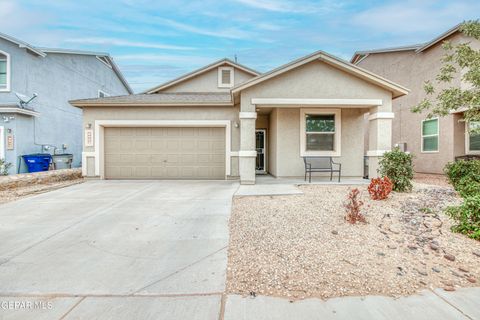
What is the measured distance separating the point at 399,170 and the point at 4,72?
55.4 ft

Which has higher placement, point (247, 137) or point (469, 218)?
point (247, 137)

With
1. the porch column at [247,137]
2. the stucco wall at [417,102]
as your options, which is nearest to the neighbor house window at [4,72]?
Answer: the porch column at [247,137]

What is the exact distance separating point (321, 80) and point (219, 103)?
4098 mm

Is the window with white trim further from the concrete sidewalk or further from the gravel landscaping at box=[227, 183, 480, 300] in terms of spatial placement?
the concrete sidewalk

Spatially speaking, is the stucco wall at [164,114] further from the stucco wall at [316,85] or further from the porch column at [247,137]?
the stucco wall at [316,85]

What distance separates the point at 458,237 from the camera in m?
4.25

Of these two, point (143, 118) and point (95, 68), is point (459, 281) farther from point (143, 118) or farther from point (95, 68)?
point (95, 68)

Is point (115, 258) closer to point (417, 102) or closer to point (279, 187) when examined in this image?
point (279, 187)

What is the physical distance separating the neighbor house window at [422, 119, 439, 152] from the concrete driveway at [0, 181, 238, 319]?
38.3ft

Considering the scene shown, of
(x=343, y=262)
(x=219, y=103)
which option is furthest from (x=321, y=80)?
(x=343, y=262)

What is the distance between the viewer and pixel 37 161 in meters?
12.8

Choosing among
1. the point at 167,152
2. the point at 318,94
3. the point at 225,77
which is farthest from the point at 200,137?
the point at 225,77

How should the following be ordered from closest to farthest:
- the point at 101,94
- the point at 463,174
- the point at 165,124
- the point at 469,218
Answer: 1. the point at 469,218
2. the point at 463,174
3. the point at 165,124
4. the point at 101,94

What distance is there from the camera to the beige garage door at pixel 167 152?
11594 millimetres
